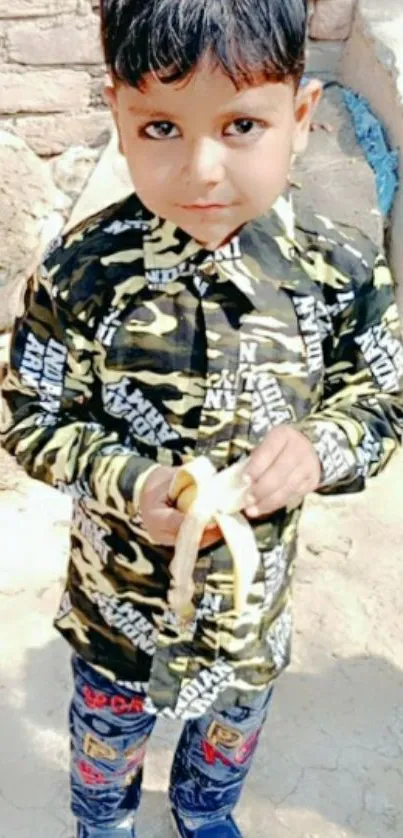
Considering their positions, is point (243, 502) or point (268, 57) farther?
point (243, 502)

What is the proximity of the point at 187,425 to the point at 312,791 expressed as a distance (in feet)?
3.64

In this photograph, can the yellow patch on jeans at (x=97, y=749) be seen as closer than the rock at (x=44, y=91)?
Yes

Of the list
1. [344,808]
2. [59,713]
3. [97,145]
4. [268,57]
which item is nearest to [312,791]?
[344,808]

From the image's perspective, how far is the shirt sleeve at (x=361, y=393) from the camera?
1.50 metres

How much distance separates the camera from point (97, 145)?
140 inches

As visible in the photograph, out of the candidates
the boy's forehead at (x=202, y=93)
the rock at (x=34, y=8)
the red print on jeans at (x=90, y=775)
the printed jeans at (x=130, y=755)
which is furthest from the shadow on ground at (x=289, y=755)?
the rock at (x=34, y=8)

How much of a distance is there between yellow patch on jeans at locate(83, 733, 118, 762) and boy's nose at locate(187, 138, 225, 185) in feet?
2.90

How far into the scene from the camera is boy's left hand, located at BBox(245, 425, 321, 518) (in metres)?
1.37

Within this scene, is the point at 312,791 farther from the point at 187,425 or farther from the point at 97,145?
the point at 97,145

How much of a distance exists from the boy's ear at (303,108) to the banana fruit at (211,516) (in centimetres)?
37

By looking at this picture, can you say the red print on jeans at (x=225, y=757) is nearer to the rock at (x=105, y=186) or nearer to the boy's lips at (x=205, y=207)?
the boy's lips at (x=205, y=207)

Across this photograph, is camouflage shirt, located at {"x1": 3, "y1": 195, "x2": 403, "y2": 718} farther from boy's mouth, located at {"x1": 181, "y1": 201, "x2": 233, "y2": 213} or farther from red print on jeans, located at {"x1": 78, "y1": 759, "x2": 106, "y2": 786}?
red print on jeans, located at {"x1": 78, "y1": 759, "x2": 106, "y2": 786}

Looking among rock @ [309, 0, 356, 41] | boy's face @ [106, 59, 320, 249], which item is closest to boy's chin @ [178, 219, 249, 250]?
boy's face @ [106, 59, 320, 249]

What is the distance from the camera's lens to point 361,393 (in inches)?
61.9
